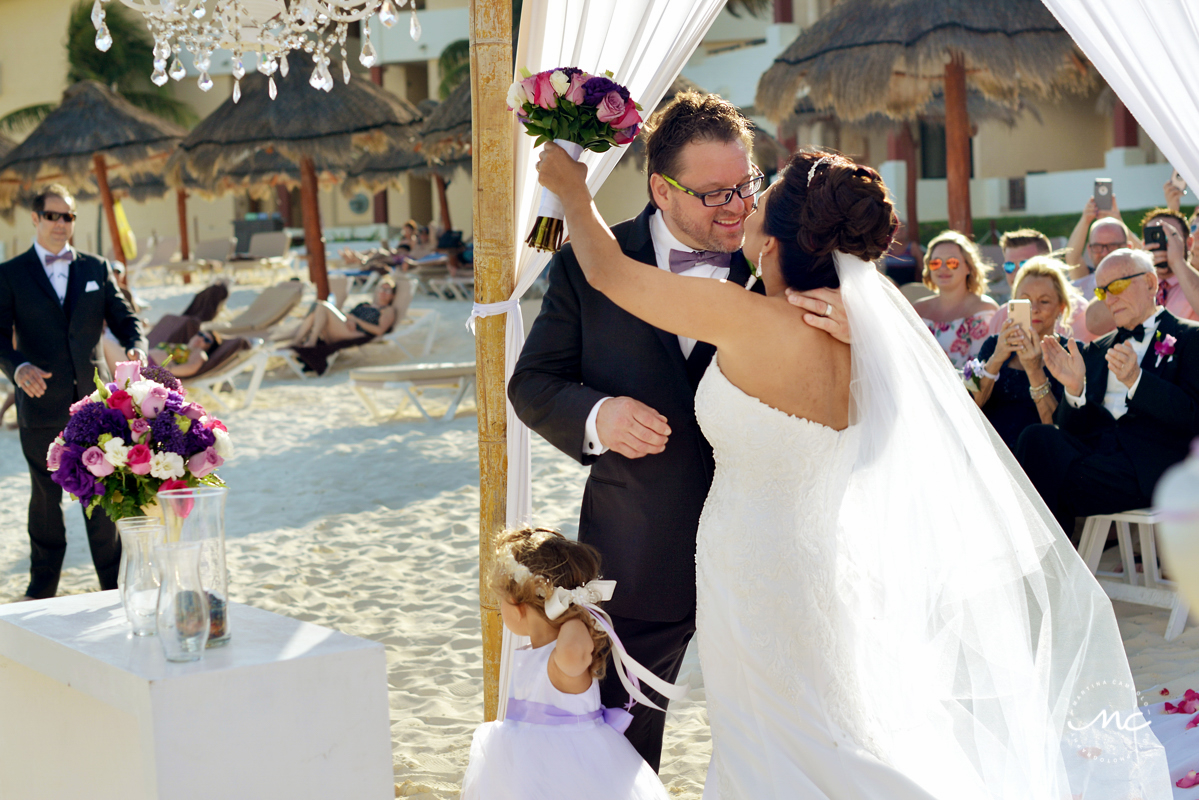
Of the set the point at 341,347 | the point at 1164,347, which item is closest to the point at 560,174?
the point at 1164,347

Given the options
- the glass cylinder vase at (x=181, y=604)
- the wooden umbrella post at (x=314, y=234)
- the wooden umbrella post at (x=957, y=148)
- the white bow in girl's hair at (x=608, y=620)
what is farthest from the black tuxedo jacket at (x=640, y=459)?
the wooden umbrella post at (x=314, y=234)

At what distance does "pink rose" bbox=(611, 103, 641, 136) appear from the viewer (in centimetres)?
250

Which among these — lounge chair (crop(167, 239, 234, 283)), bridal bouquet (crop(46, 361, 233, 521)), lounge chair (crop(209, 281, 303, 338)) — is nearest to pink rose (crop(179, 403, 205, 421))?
bridal bouquet (crop(46, 361, 233, 521))

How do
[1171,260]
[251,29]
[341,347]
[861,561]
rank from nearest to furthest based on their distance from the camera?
[861,561] → [251,29] → [1171,260] → [341,347]

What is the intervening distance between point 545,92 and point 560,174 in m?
0.22

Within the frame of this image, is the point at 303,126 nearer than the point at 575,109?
No

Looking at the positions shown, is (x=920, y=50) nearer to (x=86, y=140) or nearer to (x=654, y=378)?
(x=654, y=378)

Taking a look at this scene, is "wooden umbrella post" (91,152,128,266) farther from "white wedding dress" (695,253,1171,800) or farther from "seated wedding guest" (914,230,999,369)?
"white wedding dress" (695,253,1171,800)

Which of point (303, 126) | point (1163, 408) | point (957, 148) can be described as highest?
point (303, 126)

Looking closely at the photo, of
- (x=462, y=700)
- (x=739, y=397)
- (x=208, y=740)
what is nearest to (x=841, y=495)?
(x=739, y=397)

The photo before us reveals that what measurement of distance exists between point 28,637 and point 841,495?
5.64 feet

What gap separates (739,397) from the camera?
2164 mm

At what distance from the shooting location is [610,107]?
247 centimetres

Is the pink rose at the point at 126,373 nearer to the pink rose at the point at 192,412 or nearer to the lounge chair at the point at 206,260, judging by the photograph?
the pink rose at the point at 192,412
